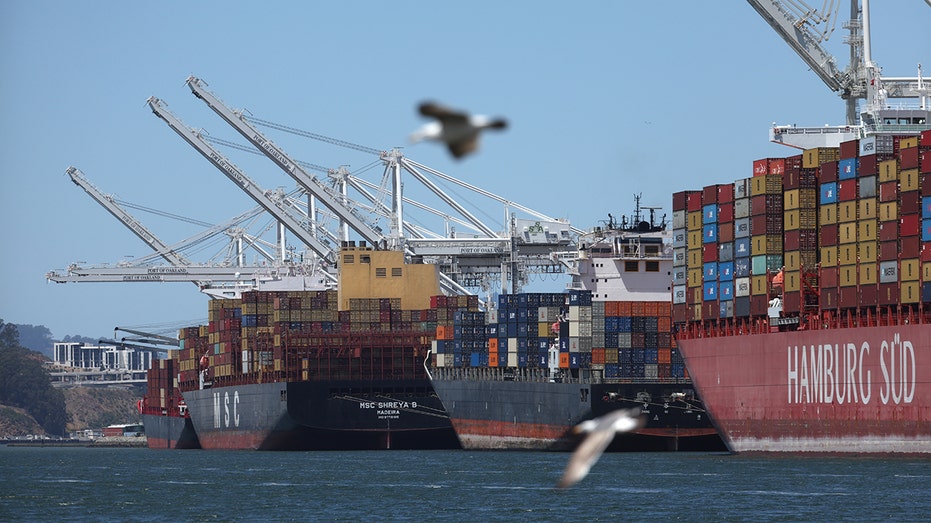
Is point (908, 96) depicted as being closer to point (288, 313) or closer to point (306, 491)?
point (306, 491)

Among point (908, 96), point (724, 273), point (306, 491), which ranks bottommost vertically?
point (306, 491)

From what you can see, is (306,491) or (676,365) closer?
(306,491)

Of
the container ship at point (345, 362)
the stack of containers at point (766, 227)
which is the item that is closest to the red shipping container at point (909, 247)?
the stack of containers at point (766, 227)

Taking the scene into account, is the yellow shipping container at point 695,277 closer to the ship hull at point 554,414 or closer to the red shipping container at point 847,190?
the ship hull at point 554,414

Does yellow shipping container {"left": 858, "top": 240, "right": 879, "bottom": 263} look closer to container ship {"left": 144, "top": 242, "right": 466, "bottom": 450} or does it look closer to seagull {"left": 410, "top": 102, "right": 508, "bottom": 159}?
container ship {"left": 144, "top": 242, "right": 466, "bottom": 450}

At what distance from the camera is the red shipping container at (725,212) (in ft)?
233

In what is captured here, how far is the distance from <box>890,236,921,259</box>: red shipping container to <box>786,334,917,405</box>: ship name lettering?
2.66 metres

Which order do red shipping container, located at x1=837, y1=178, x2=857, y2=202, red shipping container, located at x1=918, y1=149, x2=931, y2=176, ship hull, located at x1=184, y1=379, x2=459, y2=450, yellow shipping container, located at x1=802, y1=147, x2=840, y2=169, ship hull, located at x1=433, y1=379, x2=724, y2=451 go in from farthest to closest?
ship hull, located at x1=184, y1=379, x2=459, y2=450 → ship hull, located at x1=433, y1=379, x2=724, y2=451 → yellow shipping container, located at x1=802, y1=147, x2=840, y2=169 → red shipping container, located at x1=837, y1=178, x2=857, y2=202 → red shipping container, located at x1=918, y1=149, x2=931, y2=176

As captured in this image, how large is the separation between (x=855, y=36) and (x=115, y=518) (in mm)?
38123

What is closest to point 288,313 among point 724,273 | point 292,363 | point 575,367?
point 292,363

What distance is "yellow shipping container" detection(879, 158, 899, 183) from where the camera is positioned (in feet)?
204

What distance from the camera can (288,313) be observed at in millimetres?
103062

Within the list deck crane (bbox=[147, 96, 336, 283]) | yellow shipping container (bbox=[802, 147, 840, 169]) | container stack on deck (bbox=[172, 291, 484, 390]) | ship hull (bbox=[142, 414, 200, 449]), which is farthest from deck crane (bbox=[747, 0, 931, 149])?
ship hull (bbox=[142, 414, 200, 449])

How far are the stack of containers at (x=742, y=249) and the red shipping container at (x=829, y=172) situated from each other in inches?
174
